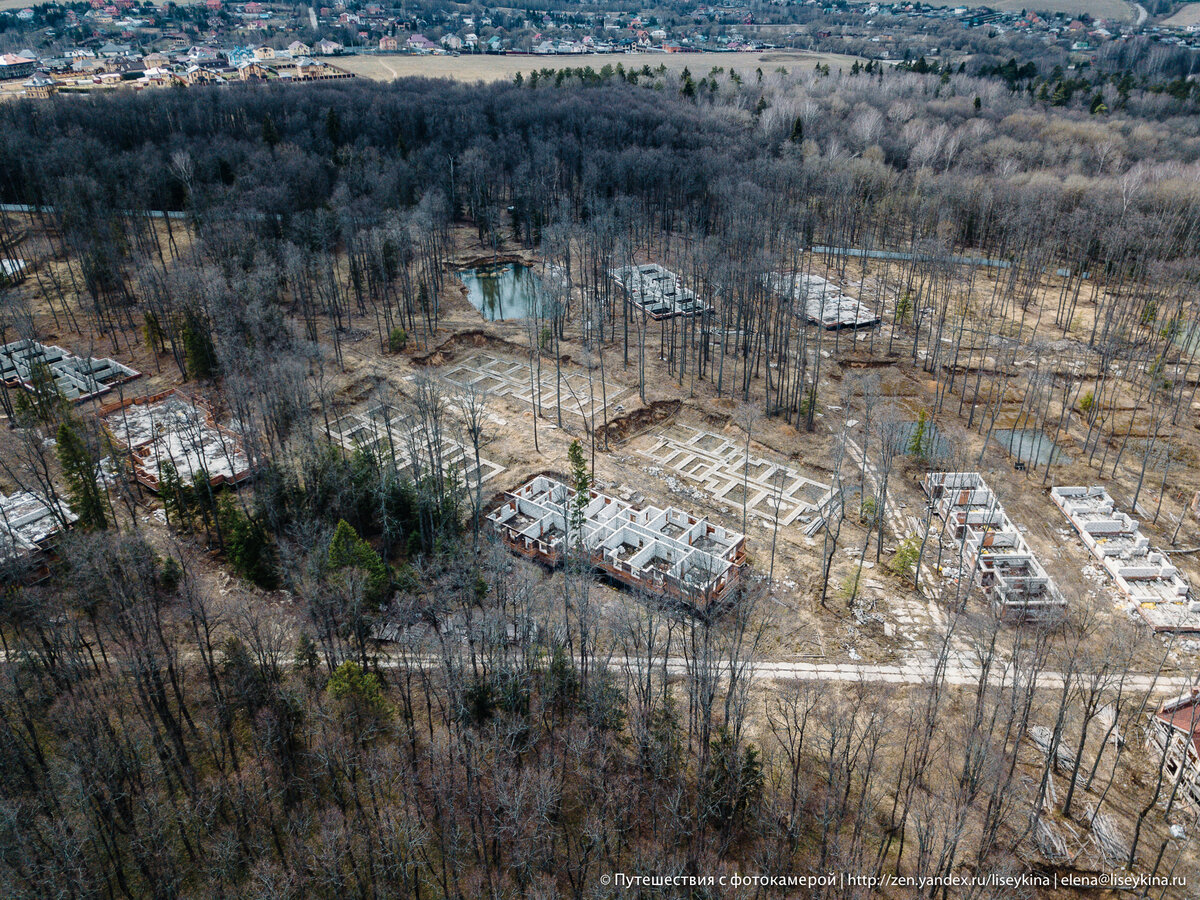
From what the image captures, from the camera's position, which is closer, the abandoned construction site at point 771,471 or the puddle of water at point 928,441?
the abandoned construction site at point 771,471

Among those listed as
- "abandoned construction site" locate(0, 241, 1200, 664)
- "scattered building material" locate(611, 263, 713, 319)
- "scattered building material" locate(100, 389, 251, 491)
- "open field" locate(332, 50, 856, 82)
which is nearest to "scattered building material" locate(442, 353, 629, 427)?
"abandoned construction site" locate(0, 241, 1200, 664)

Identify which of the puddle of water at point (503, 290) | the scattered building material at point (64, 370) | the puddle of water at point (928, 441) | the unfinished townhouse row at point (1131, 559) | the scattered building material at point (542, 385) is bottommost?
the unfinished townhouse row at point (1131, 559)

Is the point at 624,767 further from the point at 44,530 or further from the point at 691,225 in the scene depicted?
the point at 691,225

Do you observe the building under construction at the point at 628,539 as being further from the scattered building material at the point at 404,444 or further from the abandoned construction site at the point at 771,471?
the scattered building material at the point at 404,444


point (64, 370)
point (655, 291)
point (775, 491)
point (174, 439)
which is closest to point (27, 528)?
point (174, 439)

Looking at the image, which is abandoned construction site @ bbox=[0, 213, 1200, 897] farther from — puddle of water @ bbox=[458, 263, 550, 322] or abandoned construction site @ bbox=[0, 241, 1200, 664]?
puddle of water @ bbox=[458, 263, 550, 322]

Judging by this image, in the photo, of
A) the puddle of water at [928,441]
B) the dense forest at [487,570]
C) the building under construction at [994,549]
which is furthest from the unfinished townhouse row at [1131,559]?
the puddle of water at [928,441]
